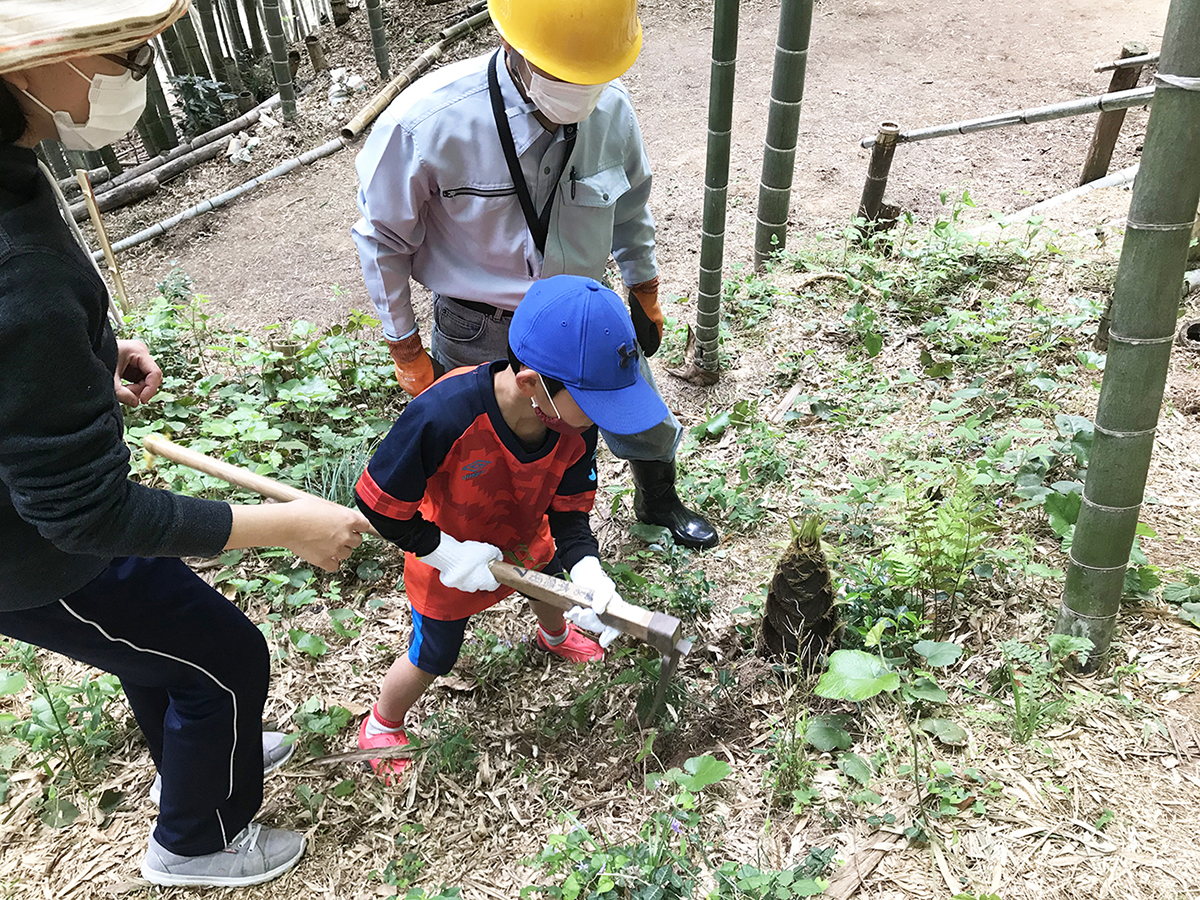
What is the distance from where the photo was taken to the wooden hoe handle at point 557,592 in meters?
1.96

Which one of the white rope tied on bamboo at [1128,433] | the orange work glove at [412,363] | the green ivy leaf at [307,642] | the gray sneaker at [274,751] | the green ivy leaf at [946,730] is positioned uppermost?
the white rope tied on bamboo at [1128,433]

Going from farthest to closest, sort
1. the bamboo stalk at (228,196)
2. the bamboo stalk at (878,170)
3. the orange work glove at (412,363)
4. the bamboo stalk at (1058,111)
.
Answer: the bamboo stalk at (228,196) < the bamboo stalk at (878,170) < the bamboo stalk at (1058,111) < the orange work glove at (412,363)

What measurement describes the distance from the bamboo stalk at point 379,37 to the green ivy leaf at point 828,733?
9.58 meters

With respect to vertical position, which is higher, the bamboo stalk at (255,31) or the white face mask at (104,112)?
the white face mask at (104,112)

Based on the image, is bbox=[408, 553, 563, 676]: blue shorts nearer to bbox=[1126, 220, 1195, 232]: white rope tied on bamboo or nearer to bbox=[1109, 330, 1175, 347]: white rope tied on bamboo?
bbox=[1109, 330, 1175, 347]: white rope tied on bamboo

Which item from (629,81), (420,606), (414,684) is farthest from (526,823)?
(629,81)

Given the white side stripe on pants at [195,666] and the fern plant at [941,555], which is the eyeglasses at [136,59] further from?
the fern plant at [941,555]

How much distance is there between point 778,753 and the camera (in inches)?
83.7

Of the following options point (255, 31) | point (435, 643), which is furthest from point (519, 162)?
point (255, 31)

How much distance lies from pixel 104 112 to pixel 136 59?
0.11 m

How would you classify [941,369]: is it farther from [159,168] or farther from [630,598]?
[159,168]

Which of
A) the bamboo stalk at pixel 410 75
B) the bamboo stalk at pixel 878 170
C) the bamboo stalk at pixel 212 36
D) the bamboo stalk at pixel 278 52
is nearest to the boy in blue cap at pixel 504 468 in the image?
the bamboo stalk at pixel 878 170

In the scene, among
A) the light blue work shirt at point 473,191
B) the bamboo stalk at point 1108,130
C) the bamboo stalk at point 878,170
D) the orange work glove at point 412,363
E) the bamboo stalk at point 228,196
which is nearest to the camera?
the light blue work shirt at point 473,191

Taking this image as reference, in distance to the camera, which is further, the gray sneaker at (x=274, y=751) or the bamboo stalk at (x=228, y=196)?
the bamboo stalk at (x=228, y=196)
